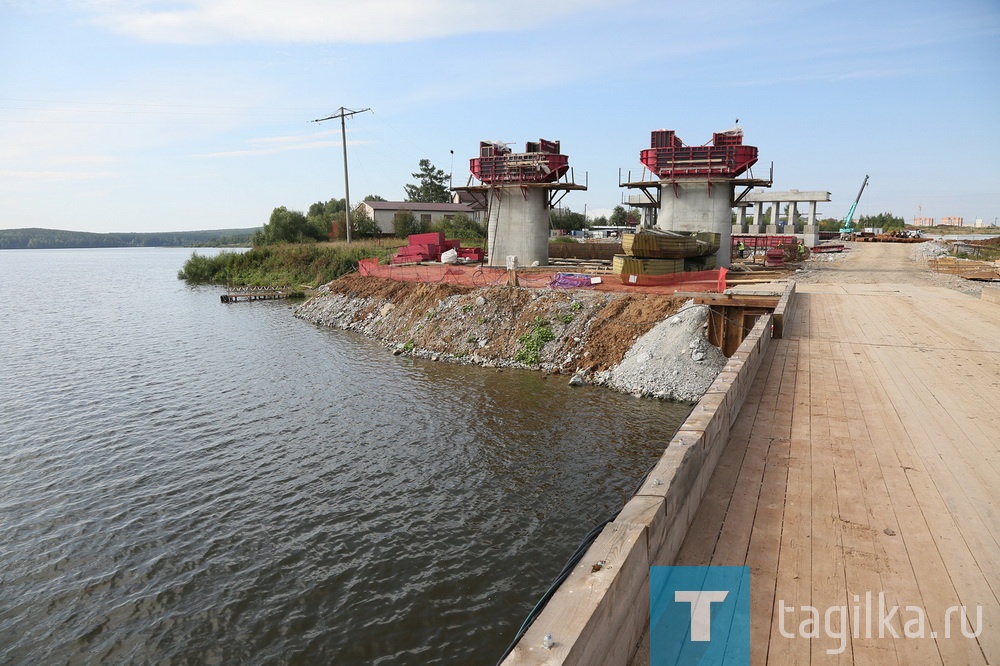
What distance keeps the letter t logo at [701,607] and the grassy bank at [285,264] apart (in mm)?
48335

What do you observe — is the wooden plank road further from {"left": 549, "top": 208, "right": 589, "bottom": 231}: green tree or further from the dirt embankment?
{"left": 549, "top": 208, "right": 589, "bottom": 231}: green tree

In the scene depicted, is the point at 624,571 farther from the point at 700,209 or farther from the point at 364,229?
the point at 364,229

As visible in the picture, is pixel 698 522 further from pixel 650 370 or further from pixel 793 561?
pixel 650 370

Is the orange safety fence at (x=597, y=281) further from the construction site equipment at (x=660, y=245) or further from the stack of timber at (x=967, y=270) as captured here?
the stack of timber at (x=967, y=270)

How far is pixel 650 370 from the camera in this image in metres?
19.5

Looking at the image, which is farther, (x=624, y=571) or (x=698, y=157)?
(x=698, y=157)

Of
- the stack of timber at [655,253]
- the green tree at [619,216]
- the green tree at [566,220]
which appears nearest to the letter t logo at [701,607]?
the stack of timber at [655,253]

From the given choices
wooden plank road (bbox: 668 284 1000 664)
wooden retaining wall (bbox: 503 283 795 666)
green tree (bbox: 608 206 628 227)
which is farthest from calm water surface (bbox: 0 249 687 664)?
green tree (bbox: 608 206 628 227)

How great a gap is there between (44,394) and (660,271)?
82.2ft

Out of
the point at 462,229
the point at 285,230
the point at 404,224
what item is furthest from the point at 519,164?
the point at 285,230

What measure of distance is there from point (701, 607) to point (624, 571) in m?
0.96

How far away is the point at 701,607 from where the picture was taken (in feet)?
12.3

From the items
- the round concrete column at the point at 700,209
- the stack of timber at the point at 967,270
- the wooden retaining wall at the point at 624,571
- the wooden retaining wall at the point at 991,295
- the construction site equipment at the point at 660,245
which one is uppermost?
the round concrete column at the point at 700,209

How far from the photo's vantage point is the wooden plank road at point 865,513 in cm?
354
